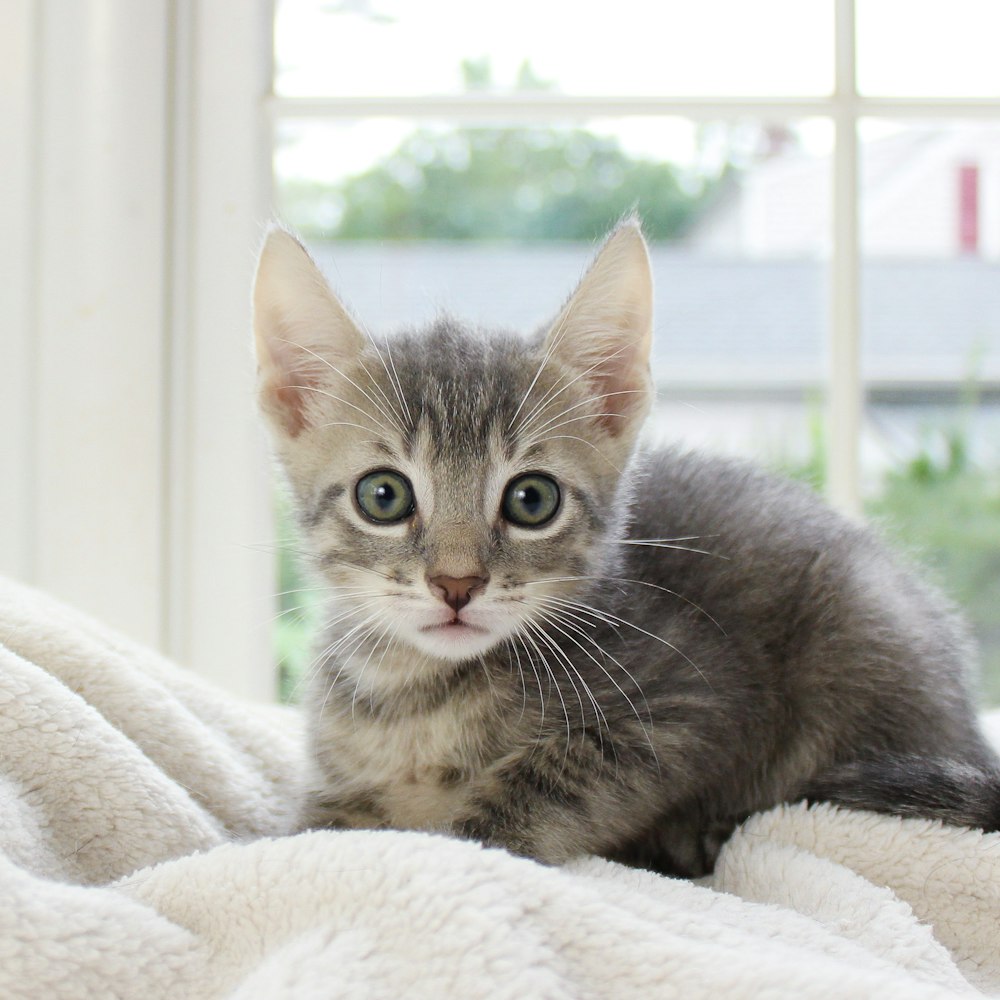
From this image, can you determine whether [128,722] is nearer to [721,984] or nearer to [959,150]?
[721,984]

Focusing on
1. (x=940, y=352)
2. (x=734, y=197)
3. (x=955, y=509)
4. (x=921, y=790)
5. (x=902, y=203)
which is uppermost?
(x=734, y=197)

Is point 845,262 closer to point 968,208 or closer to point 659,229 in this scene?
point 659,229

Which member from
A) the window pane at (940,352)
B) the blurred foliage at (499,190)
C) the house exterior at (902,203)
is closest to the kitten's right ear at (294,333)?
the window pane at (940,352)

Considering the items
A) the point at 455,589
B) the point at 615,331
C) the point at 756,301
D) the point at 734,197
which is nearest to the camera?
the point at 455,589

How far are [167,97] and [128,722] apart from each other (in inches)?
45.7

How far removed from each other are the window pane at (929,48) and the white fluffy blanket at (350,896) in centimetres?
139

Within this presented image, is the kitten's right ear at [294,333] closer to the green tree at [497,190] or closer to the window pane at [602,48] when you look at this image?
the window pane at [602,48]

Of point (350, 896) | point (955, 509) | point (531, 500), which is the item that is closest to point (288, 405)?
point (531, 500)

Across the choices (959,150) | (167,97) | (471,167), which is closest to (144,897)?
(167,97)

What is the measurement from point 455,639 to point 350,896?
0.40 metres

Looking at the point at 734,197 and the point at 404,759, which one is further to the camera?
the point at 734,197

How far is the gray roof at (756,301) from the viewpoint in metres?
3.67

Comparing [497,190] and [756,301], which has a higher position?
[497,190]

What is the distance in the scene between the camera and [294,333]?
1.39 metres
